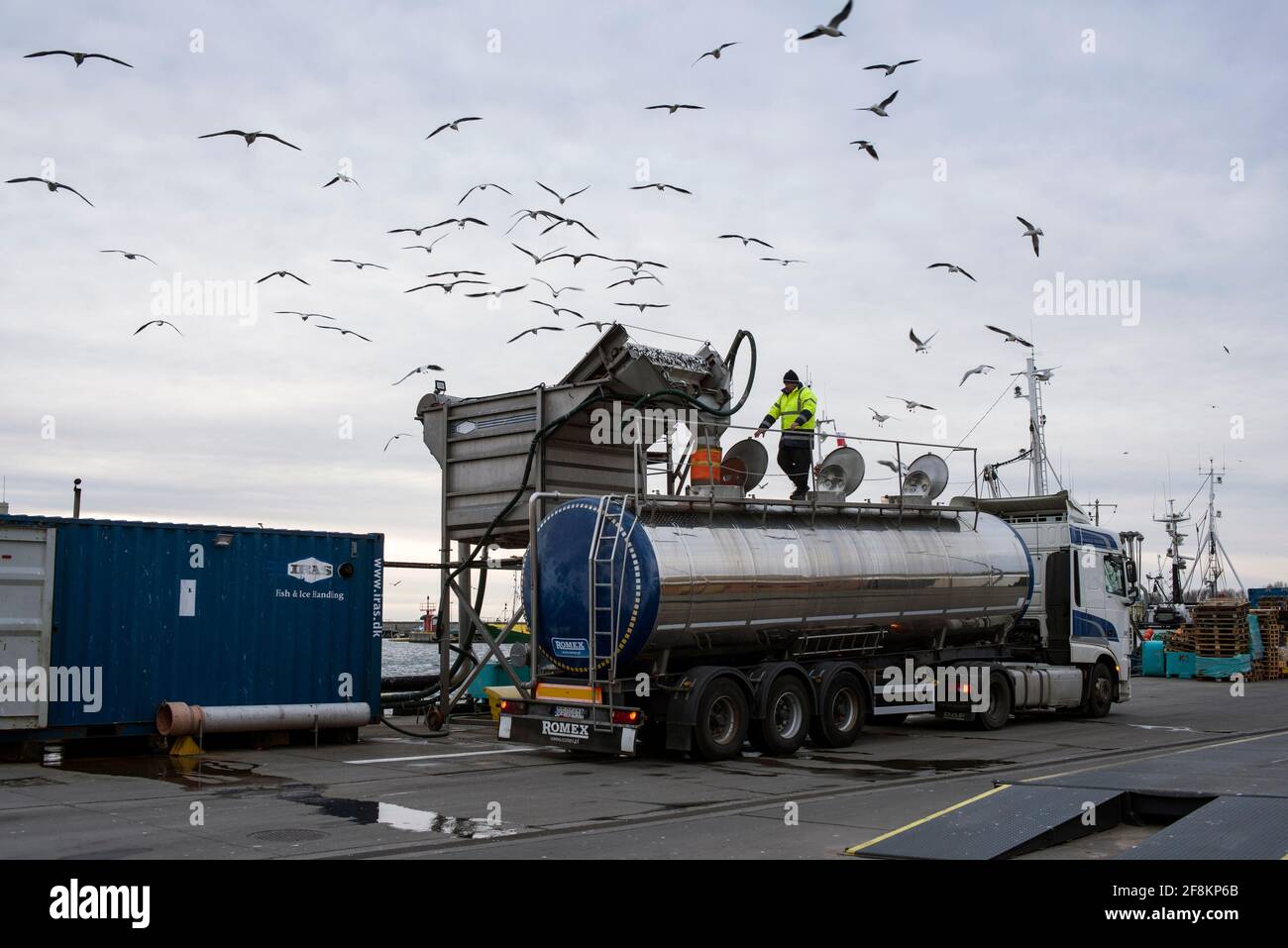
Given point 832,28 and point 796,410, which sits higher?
point 832,28

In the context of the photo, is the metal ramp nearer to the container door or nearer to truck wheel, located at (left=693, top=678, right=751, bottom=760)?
truck wheel, located at (left=693, top=678, right=751, bottom=760)

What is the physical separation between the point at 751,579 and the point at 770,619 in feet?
2.62

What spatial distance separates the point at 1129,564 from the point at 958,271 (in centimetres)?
841

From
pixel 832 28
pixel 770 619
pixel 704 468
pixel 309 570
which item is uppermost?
pixel 832 28

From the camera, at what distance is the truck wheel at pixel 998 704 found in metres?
20.9

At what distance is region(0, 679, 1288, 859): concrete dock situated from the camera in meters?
9.98

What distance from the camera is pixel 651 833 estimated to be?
1054 centimetres

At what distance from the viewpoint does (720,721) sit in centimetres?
1650

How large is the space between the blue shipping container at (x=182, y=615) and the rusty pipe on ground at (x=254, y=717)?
1.17ft

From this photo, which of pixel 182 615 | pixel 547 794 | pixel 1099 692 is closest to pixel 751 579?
pixel 547 794

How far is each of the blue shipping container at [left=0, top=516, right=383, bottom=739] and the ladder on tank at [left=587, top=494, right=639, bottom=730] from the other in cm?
508

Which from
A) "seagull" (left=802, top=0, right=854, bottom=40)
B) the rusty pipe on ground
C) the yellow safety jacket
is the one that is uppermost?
"seagull" (left=802, top=0, right=854, bottom=40)

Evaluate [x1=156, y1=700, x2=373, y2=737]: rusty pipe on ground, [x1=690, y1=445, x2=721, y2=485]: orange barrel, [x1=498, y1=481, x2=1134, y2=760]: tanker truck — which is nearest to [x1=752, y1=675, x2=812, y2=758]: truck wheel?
[x1=498, y1=481, x2=1134, y2=760]: tanker truck

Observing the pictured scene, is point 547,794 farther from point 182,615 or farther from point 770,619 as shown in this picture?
point 182,615
